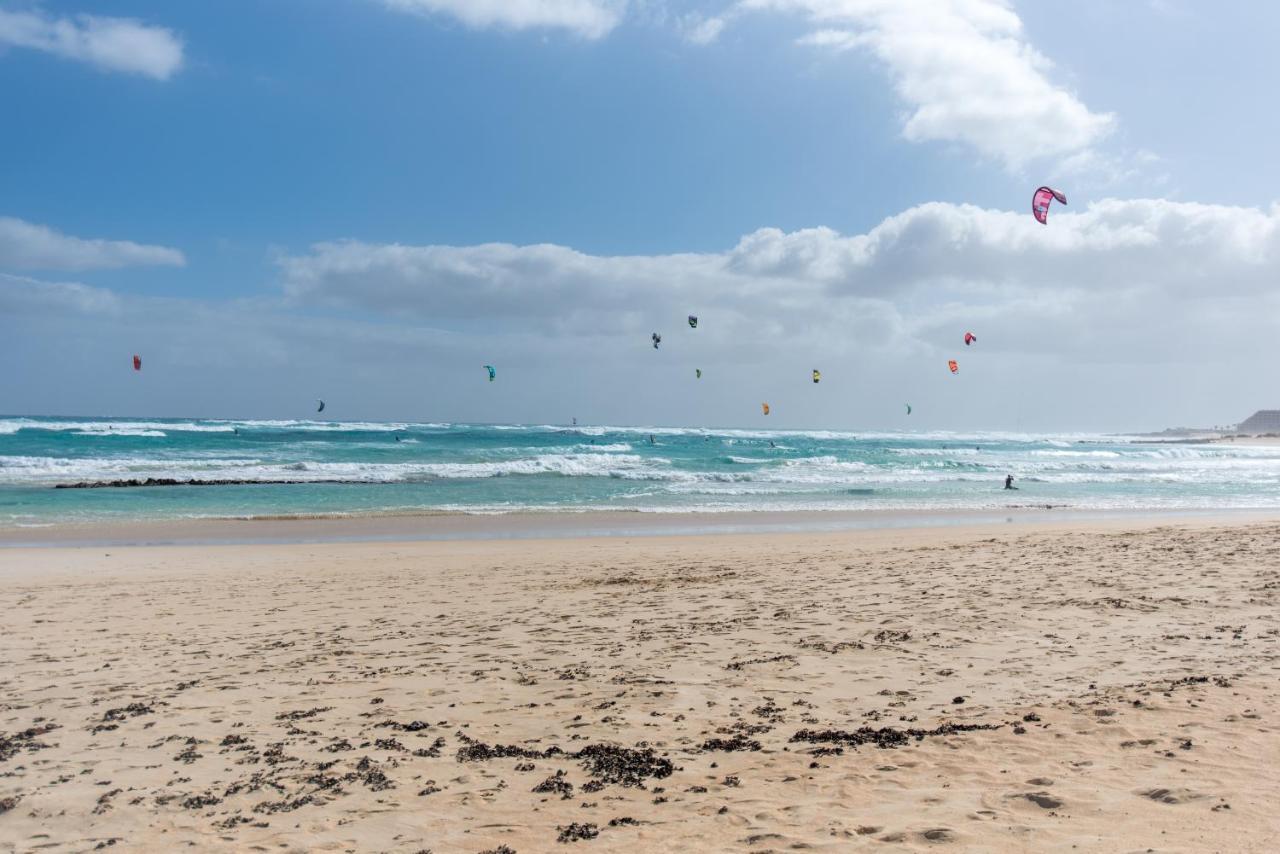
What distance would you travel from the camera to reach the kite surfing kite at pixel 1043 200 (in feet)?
48.4

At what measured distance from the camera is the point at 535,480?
31375mm

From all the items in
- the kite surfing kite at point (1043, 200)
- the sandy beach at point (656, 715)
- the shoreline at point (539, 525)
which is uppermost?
the kite surfing kite at point (1043, 200)

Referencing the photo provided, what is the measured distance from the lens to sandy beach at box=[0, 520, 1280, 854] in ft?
12.2

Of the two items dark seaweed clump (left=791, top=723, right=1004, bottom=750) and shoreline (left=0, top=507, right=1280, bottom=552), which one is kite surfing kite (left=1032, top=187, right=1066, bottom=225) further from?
dark seaweed clump (left=791, top=723, right=1004, bottom=750)

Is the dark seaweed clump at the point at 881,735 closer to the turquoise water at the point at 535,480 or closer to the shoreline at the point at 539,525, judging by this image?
the shoreline at the point at 539,525

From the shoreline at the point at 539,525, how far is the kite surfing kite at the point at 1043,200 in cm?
663

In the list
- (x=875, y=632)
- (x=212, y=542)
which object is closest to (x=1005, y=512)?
(x=875, y=632)

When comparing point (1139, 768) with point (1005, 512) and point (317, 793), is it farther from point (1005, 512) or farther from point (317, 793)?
point (1005, 512)

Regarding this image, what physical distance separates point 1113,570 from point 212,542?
1500 cm

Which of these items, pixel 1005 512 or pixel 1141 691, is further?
pixel 1005 512

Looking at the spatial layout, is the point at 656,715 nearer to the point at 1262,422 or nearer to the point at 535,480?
the point at 535,480

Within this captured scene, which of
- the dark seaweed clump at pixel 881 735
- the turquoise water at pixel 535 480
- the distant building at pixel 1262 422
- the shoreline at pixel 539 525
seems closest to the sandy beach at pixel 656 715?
the dark seaweed clump at pixel 881 735

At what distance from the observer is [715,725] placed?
5.01 metres

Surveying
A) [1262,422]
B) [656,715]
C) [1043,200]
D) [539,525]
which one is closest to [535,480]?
[539,525]
